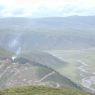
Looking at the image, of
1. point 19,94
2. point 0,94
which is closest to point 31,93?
point 19,94

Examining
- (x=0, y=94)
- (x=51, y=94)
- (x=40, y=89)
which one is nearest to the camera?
(x=0, y=94)

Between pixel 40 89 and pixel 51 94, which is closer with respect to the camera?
pixel 51 94

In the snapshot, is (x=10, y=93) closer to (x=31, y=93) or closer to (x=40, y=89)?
(x=31, y=93)

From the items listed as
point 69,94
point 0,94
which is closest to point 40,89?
point 69,94

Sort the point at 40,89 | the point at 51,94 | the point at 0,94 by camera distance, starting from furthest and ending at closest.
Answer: the point at 40,89
the point at 51,94
the point at 0,94

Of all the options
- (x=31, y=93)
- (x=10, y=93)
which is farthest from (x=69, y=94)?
(x=10, y=93)

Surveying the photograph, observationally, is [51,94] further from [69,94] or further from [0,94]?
[0,94]

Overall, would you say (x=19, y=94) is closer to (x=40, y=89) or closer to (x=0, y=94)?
(x=0, y=94)

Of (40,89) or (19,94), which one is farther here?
(40,89)
